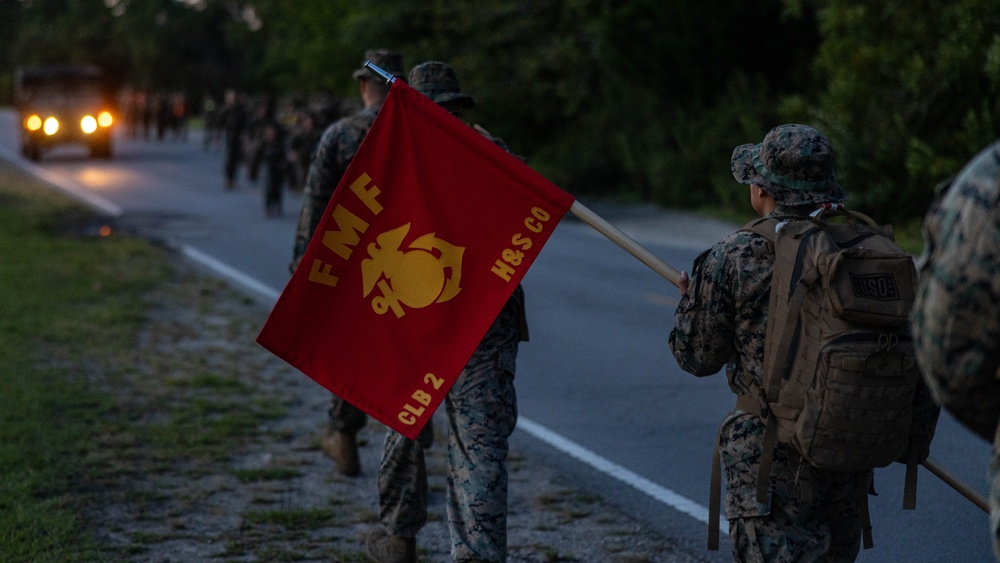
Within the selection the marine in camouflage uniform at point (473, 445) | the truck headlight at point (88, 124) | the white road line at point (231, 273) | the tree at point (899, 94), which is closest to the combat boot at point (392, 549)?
the marine in camouflage uniform at point (473, 445)

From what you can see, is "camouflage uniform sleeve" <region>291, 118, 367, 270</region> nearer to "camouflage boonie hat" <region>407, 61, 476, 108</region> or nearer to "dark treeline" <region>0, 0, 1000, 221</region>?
"camouflage boonie hat" <region>407, 61, 476, 108</region>

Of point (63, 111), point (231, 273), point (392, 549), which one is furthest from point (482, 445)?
point (63, 111)

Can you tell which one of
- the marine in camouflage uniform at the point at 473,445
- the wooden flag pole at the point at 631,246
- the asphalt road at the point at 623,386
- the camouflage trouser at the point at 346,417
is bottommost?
the asphalt road at the point at 623,386

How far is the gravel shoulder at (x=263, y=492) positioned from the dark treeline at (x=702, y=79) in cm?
912

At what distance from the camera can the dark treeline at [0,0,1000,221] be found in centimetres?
1548

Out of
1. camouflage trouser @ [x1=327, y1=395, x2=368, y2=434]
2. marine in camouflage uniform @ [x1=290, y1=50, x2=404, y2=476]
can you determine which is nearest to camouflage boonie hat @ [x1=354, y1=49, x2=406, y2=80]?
marine in camouflage uniform @ [x1=290, y1=50, x2=404, y2=476]

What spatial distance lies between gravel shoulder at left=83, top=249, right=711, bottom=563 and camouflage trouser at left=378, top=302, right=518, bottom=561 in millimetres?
771

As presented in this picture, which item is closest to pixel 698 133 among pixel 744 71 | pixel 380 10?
pixel 744 71

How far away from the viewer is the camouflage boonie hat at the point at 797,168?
11.6 feet

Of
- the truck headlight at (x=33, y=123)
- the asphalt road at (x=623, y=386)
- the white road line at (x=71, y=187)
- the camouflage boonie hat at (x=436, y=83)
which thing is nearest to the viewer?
the camouflage boonie hat at (x=436, y=83)

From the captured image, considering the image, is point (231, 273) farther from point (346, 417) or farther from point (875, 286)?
point (875, 286)

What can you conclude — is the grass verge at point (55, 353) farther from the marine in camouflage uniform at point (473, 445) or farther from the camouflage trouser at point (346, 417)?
the marine in camouflage uniform at point (473, 445)

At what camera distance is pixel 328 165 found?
5.79 meters

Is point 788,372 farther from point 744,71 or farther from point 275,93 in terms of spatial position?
point 275,93
